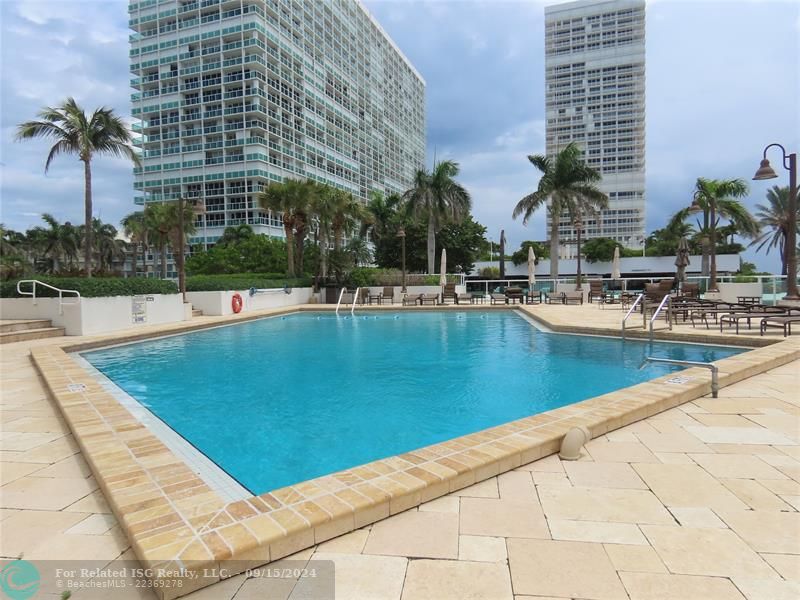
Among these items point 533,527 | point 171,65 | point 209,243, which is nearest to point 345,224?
point 533,527

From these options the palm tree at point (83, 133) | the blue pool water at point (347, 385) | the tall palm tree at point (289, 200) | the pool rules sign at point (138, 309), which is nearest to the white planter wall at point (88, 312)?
the pool rules sign at point (138, 309)

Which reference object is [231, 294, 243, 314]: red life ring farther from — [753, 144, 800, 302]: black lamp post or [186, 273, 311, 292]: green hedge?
[753, 144, 800, 302]: black lamp post

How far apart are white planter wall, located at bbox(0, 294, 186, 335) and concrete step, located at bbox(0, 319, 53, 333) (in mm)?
165

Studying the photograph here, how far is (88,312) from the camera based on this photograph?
421 inches

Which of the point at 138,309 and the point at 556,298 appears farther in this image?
the point at 556,298

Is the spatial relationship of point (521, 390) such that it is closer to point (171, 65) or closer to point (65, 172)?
point (65, 172)

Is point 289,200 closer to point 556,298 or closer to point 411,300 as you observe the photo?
point 411,300

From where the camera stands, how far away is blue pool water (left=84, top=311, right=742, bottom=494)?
14.0ft

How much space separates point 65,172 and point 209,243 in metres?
38.4

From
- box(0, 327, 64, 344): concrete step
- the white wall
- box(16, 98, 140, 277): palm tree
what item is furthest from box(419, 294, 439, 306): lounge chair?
box(0, 327, 64, 344): concrete step

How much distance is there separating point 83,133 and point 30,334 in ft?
32.5

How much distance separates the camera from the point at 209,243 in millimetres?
51750

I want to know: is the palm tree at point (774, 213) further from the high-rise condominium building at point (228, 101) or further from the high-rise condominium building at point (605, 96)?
the high-rise condominium building at point (605, 96)

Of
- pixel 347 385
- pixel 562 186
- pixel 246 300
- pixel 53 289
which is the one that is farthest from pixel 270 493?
pixel 562 186
